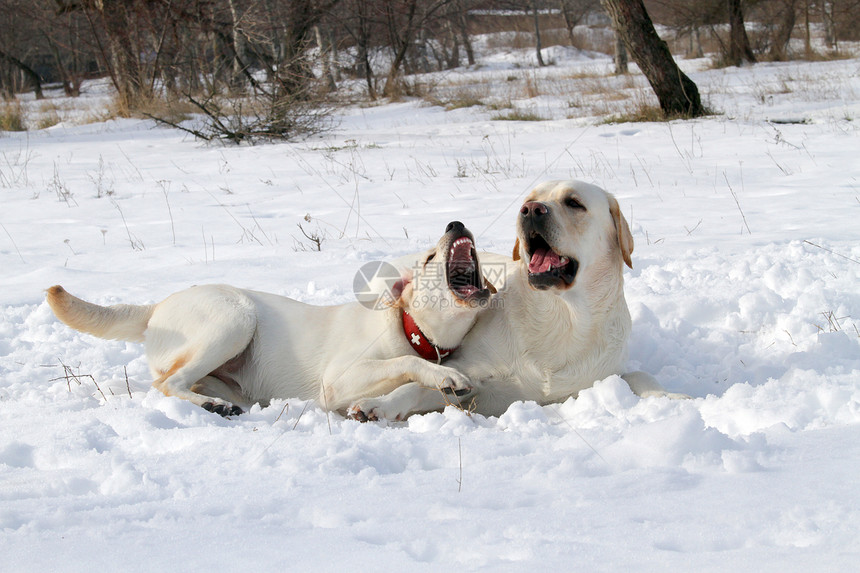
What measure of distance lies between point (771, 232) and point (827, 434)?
3220 millimetres

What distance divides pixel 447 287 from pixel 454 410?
1.88 ft

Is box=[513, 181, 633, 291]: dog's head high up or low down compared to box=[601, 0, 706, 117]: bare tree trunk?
down

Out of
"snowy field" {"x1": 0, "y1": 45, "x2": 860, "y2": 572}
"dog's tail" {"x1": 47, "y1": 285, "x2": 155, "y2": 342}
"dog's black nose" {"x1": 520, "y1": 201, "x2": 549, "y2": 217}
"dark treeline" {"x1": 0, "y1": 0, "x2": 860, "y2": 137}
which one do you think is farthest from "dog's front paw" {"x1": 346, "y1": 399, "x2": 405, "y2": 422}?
"dark treeline" {"x1": 0, "y1": 0, "x2": 860, "y2": 137}

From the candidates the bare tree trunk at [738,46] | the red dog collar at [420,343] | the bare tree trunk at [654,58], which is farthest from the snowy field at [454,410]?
the bare tree trunk at [738,46]

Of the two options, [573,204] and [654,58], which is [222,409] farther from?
[654,58]

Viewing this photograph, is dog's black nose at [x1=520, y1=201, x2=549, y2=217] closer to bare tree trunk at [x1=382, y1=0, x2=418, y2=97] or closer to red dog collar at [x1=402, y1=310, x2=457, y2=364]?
red dog collar at [x1=402, y1=310, x2=457, y2=364]

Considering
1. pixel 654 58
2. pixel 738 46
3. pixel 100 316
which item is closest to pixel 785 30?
pixel 738 46

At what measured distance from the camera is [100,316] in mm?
3557

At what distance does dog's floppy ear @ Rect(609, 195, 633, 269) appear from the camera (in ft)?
10.5

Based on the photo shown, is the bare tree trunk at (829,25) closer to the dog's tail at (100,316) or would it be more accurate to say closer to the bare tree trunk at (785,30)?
the bare tree trunk at (785,30)

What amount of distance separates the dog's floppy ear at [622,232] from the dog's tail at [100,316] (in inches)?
93.1

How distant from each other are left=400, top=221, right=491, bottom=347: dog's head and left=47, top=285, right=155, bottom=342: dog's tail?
4.60ft

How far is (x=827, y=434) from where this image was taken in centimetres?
226

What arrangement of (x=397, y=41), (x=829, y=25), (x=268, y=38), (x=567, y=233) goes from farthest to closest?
(x=829, y=25) < (x=397, y=41) < (x=268, y=38) < (x=567, y=233)
